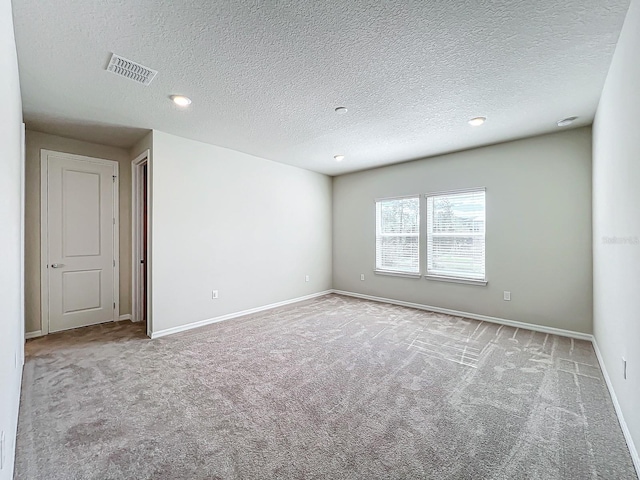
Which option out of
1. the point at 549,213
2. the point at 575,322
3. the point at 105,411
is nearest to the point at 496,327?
the point at 575,322

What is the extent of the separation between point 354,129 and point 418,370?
285 centimetres

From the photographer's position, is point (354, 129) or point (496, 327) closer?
point (354, 129)

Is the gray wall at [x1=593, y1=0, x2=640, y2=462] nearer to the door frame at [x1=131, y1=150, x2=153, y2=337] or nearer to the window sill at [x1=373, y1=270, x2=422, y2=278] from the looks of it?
the window sill at [x1=373, y1=270, x2=422, y2=278]

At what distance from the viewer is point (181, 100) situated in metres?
2.86

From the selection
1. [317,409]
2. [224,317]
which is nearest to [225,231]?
[224,317]

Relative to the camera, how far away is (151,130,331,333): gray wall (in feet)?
12.5

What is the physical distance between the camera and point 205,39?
1981 millimetres

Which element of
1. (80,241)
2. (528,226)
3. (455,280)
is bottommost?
(455,280)

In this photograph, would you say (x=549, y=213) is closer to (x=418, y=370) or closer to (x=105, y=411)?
(x=418, y=370)

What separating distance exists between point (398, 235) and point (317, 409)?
385cm

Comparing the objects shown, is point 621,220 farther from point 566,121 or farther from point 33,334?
point 33,334

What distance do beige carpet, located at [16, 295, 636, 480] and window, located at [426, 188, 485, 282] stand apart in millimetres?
1239

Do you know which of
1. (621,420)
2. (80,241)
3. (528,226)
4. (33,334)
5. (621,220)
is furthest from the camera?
(80,241)

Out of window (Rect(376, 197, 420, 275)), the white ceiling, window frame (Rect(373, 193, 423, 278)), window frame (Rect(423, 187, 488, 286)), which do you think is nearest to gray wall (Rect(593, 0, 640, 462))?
the white ceiling
